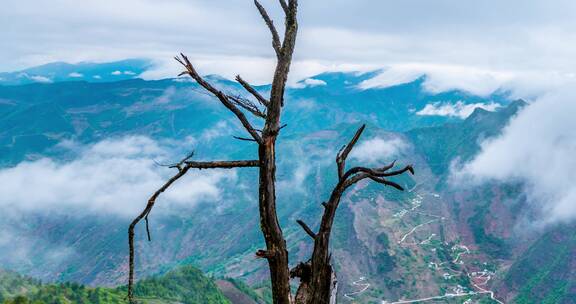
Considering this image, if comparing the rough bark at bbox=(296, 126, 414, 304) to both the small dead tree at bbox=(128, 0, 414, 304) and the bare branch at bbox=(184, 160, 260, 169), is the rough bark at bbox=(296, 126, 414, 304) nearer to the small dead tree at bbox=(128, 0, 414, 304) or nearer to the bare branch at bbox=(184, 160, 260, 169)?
the small dead tree at bbox=(128, 0, 414, 304)

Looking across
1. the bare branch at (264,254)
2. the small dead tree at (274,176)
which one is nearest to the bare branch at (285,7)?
the small dead tree at (274,176)

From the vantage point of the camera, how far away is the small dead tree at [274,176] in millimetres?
8898

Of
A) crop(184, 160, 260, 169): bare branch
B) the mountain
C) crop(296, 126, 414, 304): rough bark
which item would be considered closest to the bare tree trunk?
crop(184, 160, 260, 169): bare branch

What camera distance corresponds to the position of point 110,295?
154m

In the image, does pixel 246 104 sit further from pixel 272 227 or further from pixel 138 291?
pixel 138 291

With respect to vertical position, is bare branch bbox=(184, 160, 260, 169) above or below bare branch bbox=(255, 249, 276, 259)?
above

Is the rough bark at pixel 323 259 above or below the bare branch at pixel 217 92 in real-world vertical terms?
below

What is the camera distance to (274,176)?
9266 millimetres

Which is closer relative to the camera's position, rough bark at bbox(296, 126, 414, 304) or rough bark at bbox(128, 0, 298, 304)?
rough bark at bbox(128, 0, 298, 304)

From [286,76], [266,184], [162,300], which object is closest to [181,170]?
[266,184]

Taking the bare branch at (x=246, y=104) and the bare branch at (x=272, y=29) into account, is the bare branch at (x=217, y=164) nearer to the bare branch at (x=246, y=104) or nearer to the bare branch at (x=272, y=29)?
the bare branch at (x=246, y=104)

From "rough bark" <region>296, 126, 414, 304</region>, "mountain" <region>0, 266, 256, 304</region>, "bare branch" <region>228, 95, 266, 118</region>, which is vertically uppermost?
"bare branch" <region>228, 95, 266, 118</region>

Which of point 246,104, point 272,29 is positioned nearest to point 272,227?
point 246,104

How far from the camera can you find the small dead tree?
8.90 m
